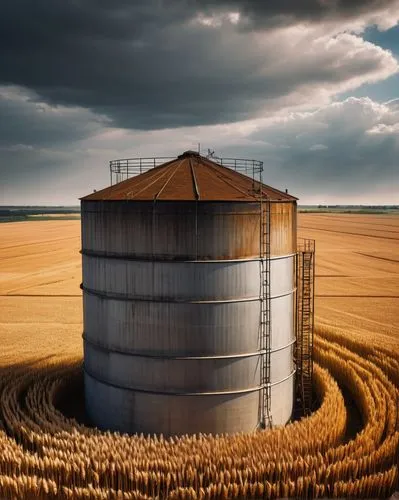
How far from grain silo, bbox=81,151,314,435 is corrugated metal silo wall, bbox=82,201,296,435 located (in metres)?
0.04

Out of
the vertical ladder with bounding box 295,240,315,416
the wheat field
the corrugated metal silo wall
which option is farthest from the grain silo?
the vertical ladder with bounding box 295,240,315,416

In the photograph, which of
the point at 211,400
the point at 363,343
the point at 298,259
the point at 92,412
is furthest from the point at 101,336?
the point at 363,343

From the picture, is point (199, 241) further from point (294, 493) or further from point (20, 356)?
point (20, 356)

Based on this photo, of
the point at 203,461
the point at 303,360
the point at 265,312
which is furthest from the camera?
the point at 303,360

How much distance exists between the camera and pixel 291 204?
22.3 meters

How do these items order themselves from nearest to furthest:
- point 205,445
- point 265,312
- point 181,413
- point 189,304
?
point 205,445 → point 189,304 → point 181,413 → point 265,312

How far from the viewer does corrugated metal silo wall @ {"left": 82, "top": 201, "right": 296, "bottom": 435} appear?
1944 cm

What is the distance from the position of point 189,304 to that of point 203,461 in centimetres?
565

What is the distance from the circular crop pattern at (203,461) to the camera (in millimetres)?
15727

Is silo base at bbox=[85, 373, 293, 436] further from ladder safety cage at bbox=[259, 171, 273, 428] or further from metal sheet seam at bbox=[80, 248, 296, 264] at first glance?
metal sheet seam at bbox=[80, 248, 296, 264]

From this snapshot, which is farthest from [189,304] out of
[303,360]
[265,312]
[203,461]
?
[303,360]

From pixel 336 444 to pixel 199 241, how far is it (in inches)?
365

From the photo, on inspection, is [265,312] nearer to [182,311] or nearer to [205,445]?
[182,311]

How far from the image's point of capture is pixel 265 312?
20.5 m
